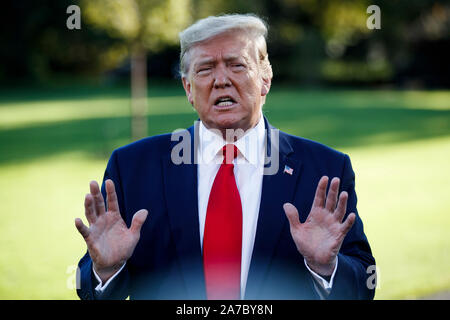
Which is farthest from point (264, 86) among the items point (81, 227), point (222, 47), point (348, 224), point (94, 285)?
point (94, 285)

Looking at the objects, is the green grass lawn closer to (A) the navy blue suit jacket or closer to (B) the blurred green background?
(B) the blurred green background

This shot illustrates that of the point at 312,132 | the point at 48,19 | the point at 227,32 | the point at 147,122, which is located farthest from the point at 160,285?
the point at 48,19

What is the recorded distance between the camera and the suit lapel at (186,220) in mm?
2645

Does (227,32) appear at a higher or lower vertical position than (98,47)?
lower

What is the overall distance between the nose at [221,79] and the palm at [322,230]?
0.75 m

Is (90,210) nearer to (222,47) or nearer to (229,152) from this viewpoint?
(229,152)

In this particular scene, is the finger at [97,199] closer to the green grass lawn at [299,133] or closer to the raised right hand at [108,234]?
the raised right hand at [108,234]

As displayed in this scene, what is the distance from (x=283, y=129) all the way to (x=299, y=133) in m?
0.66

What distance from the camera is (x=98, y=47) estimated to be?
4481 centimetres

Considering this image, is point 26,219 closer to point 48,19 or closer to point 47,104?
point 47,104

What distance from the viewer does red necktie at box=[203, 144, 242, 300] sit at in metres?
2.63

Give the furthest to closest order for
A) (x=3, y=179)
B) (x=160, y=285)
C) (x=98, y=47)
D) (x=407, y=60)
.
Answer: (x=98, y=47) < (x=407, y=60) < (x=3, y=179) < (x=160, y=285)

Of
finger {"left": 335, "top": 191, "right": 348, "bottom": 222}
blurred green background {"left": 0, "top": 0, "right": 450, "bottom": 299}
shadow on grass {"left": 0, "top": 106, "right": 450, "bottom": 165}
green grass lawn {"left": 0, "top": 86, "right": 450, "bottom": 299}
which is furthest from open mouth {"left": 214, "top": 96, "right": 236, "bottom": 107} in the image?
shadow on grass {"left": 0, "top": 106, "right": 450, "bottom": 165}
